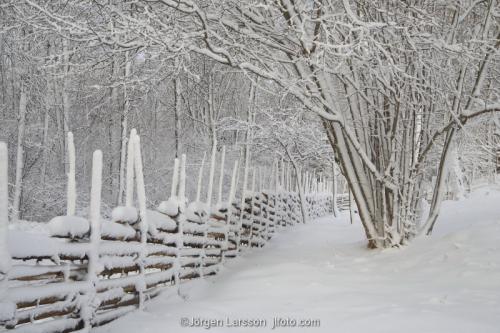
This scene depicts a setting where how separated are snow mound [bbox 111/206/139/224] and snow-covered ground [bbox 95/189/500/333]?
840 millimetres

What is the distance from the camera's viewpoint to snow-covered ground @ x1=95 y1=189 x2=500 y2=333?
10.5 ft

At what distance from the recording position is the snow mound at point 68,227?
3.07 m

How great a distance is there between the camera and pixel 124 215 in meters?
3.99

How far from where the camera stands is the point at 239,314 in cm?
372

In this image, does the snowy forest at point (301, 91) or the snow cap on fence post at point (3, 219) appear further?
the snowy forest at point (301, 91)

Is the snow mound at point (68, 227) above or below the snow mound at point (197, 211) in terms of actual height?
below

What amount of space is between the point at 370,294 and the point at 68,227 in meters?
2.70

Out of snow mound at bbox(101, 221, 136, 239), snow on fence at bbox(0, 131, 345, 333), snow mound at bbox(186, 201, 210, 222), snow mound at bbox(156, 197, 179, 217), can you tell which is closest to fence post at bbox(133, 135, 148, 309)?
snow on fence at bbox(0, 131, 345, 333)

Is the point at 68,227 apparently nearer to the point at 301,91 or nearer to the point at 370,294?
the point at 370,294

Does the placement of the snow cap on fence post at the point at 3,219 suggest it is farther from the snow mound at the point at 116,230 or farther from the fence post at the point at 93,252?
the snow mound at the point at 116,230

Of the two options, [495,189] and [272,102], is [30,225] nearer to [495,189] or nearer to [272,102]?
[272,102]

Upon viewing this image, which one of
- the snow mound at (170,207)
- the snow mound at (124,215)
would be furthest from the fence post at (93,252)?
the snow mound at (170,207)

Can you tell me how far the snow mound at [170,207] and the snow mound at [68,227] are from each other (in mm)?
1817

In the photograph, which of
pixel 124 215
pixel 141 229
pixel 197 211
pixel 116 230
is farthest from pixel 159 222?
pixel 197 211
